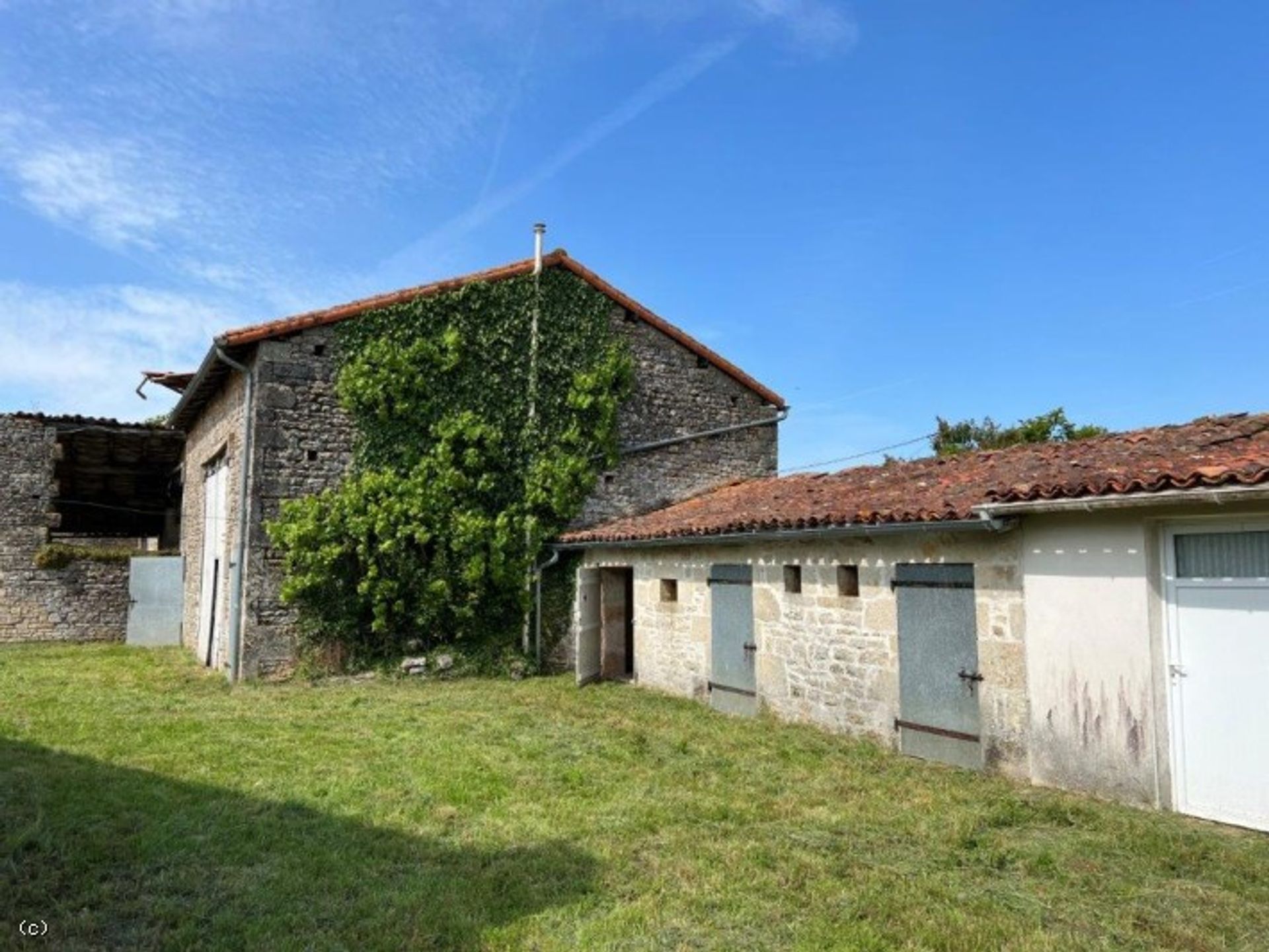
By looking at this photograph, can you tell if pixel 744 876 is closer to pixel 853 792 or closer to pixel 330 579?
pixel 853 792

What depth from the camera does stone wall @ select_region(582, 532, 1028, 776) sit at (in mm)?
7160

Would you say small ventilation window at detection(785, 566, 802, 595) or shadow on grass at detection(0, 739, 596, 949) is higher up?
small ventilation window at detection(785, 566, 802, 595)

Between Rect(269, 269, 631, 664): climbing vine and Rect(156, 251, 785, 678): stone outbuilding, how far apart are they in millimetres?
286

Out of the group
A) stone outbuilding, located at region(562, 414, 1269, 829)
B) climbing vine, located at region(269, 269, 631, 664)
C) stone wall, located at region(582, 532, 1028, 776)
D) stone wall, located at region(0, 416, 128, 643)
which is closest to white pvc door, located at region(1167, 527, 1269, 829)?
stone outbuilding, located at region(562, 414, 1269, 829)

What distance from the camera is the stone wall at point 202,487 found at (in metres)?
13.3

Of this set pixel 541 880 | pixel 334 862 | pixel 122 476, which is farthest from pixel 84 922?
pixel 122 476

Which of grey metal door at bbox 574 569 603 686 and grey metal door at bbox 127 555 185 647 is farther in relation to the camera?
grey metal door at bbox 127 555 185 647

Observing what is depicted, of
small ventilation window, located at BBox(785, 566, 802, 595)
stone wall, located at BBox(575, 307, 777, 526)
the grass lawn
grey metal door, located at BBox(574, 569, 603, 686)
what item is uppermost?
stone wall, located at BBox(575, 307, 777, 526)

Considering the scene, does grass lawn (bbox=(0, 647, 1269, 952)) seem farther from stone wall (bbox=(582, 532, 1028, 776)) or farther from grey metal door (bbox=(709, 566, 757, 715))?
grey metal door (bbox=(709, 566, 757, 715))

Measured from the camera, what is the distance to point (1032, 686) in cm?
690

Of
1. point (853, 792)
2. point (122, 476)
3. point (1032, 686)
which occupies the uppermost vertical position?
point (122, 476)

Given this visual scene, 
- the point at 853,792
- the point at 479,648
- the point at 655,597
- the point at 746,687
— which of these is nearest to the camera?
the point at 853,792

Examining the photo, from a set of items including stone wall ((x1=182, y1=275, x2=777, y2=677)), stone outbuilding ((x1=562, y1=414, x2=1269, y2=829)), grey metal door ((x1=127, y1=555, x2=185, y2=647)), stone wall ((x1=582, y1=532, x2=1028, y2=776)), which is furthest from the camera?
grey metal door ((x1=127, y1=555, x2=185, y2=647))

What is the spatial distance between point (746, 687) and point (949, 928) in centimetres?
617
